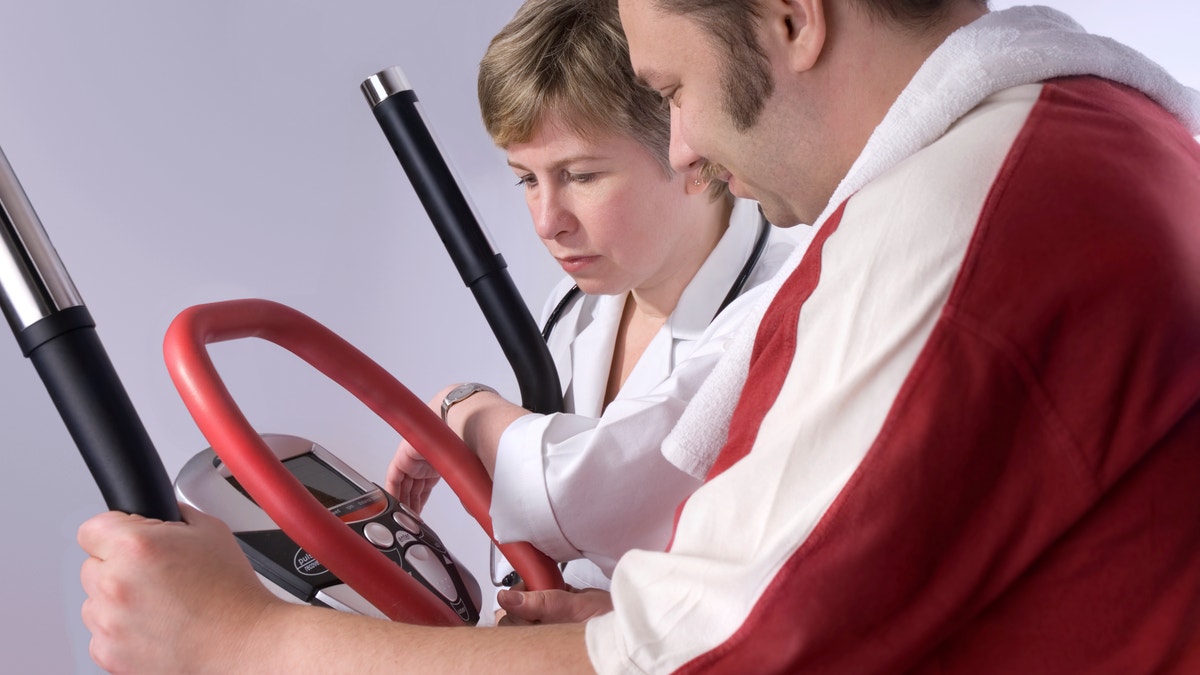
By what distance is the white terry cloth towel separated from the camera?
2.63 feet

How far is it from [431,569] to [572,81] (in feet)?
2.18

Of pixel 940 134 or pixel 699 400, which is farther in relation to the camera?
pixel 699 400

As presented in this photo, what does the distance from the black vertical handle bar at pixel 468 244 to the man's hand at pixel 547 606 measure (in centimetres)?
40

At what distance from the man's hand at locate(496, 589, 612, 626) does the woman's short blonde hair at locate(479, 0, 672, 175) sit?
62 centimetres

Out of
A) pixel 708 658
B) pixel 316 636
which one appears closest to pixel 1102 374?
pixel 708 658

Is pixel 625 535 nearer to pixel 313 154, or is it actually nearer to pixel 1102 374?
pixel 1102 374

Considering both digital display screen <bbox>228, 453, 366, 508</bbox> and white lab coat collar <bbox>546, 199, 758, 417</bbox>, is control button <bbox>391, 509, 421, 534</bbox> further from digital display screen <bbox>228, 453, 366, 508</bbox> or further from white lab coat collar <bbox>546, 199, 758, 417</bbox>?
white lab coat collar <bbox>546, 199, 758, 417</bbox>

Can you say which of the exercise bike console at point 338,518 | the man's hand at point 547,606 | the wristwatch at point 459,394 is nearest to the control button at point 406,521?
the exercise bike console at point 338,518

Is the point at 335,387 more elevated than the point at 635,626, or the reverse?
the point at 335,387

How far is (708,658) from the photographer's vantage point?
0.72 m

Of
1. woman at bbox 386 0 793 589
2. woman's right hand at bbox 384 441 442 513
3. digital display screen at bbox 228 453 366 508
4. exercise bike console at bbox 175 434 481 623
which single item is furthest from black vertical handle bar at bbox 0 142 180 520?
woman's right hand at bbox 384 441 442 513

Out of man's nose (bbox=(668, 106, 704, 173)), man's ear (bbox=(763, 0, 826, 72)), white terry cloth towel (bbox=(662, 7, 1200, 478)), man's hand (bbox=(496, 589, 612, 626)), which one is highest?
man's ear (bbox=(763, 0, 826, 72))

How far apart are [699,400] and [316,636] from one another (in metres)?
0.36

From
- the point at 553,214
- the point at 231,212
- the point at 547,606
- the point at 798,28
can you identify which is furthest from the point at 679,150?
the point at 231,212
